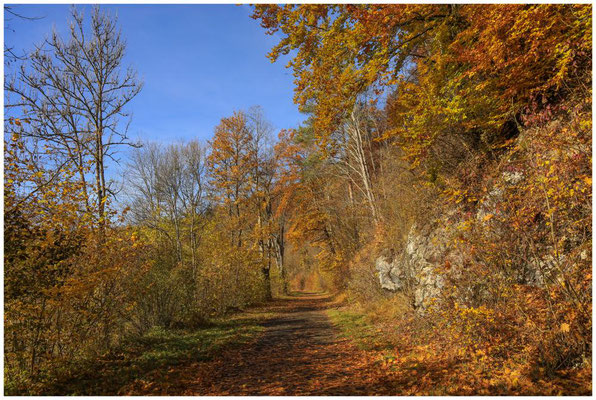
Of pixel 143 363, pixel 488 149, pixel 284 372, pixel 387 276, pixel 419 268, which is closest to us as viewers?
pixel 284 372

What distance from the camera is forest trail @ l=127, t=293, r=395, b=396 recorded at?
550 centimetres

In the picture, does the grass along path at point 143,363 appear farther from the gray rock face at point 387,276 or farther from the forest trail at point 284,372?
the gray rock face at point 387,276

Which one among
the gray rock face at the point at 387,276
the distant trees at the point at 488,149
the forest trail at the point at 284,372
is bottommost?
the forest trail at the point at 284,372

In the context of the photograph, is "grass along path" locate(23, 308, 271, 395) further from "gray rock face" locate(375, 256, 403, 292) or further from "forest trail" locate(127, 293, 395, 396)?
"gray rock face" locate(375, 256, 403, 292)

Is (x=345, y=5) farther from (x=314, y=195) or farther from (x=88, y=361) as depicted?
(x=314, y=195)

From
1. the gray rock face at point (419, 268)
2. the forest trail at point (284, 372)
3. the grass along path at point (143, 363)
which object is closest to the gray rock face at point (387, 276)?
the gray rock face at point (419, 268)

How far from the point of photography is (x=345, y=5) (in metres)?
8.95

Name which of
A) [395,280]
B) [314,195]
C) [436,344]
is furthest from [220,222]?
[436,344]

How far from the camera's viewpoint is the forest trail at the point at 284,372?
18.1ft

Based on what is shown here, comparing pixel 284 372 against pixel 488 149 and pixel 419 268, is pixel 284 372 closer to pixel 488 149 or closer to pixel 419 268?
pixel 419 268

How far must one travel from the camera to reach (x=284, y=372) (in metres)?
6.60

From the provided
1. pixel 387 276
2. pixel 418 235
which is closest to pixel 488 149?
pixel 418 235

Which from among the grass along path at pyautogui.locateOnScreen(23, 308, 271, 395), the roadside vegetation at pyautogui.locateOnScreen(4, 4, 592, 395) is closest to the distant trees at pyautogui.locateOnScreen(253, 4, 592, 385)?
the roadside vegetation at pyautogui.locateOnScreen(4, 4, 592, 395)

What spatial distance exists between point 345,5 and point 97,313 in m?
10.4
